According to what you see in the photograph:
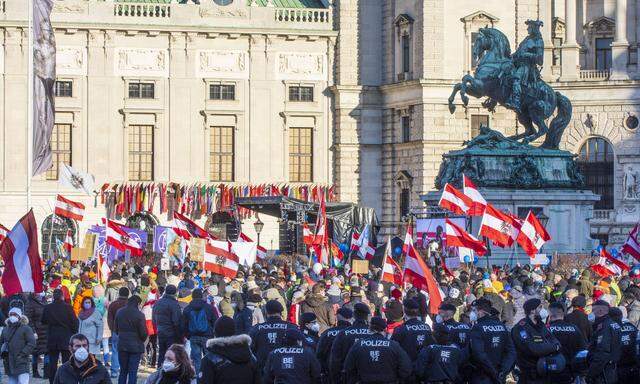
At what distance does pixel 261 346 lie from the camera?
2034cm

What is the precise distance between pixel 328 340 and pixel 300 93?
48.3 m

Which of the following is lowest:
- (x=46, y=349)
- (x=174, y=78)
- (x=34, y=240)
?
(x=46, y=349)

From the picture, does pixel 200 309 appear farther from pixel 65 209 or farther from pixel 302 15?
pixel 302 15

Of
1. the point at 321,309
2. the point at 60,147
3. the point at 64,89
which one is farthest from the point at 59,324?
the point at 64,89

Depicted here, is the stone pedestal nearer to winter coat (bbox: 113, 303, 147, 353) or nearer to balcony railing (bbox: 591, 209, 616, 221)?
balcony railing (bbox: 591, 209, 616, 221)

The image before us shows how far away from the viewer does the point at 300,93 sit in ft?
224

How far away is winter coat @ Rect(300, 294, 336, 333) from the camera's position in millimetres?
25422

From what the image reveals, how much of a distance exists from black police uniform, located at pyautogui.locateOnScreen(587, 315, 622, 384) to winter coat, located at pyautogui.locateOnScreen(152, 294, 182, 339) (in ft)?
24.9

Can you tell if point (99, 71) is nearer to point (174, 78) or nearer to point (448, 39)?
point (174, 78)

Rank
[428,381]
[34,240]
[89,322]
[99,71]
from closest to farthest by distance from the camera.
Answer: [428,381] → [34,240] → [89,322] → [99,71]

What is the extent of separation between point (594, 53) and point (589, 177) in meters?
5.61

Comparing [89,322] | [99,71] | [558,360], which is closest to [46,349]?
[89,322]

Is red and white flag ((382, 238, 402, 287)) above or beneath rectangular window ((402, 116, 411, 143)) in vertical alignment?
beneath

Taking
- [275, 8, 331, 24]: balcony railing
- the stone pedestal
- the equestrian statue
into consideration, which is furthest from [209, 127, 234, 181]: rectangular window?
the equestrian statue
